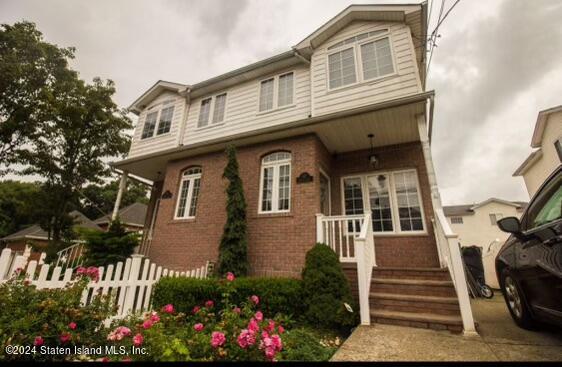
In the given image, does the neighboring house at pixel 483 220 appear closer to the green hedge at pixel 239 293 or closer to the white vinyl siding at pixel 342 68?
the white vinyl siding at pixel 342 68

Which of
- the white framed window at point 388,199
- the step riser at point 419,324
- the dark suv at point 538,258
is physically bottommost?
the step riser at point 419,324

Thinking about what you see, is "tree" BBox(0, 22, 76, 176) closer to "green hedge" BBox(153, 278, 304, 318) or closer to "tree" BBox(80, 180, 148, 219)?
"green hedge" BBox(153, 278, 304, 318)

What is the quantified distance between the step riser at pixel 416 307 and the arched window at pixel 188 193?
583cm

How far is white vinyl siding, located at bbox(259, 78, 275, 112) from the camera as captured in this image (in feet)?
24.0

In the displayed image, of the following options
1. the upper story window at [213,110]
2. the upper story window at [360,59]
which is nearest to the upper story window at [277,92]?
the upper story window at [360,59]

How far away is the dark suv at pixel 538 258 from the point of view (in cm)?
189

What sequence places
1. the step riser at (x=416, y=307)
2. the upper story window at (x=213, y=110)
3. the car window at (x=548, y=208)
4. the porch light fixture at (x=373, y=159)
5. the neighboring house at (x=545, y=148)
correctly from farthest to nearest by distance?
the neighboring house at (x=545, y=148) → the upper story window at (x=213, y=110) → the porch light fixture at (x=373, y=159) → the step riser at (x=416, y=307) → the car window at (x=548, y=208)

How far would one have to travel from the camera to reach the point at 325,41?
270 inches

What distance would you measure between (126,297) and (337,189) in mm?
5664

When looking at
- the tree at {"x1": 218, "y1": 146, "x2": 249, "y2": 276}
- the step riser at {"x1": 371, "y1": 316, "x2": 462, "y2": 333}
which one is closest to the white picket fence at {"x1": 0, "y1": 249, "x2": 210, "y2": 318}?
the tree at {"x1": 218, "y1": 146, "x2": 249, "y2": 276}

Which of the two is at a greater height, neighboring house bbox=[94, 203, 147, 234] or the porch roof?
the porch roof

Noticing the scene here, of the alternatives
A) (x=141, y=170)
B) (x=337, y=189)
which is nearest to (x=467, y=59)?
(x=337, y=189)

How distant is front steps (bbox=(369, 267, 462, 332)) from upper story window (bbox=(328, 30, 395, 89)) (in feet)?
15.7

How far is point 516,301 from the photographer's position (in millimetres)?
3061
